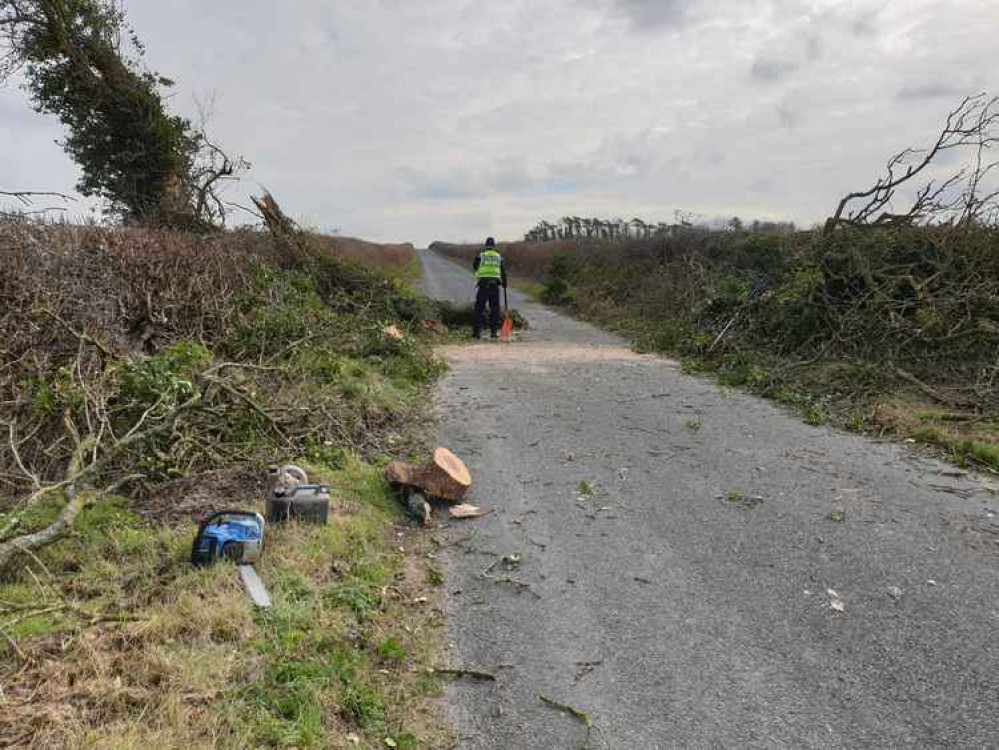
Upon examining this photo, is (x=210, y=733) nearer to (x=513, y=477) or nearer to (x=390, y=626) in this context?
(x=390, y=626)

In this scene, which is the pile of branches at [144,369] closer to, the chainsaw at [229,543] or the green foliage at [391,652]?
the chainsaw at [229,543]

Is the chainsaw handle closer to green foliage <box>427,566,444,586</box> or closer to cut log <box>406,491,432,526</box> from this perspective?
green foliage <box>427,566,444,586</box>

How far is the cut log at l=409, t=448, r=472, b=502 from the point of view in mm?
5000

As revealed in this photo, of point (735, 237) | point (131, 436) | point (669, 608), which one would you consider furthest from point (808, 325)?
point (131, 436)

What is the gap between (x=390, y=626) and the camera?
3.48 meters

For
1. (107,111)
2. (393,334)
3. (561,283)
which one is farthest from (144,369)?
(561,283)

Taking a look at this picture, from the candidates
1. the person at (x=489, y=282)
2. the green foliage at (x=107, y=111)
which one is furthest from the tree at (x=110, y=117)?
the person at (x=489, y=282)

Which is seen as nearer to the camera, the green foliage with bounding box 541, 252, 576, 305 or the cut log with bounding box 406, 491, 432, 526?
the cut log with bounding box 406, 491, 432, 526

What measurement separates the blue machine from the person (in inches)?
375

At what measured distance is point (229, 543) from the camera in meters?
3.64

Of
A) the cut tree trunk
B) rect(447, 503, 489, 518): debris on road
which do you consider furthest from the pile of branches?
rect(447, 503, 489, 518): debris on road

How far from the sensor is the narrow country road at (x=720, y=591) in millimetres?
2801

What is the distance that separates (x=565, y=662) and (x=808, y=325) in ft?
27.5

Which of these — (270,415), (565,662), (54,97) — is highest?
(54,97)
